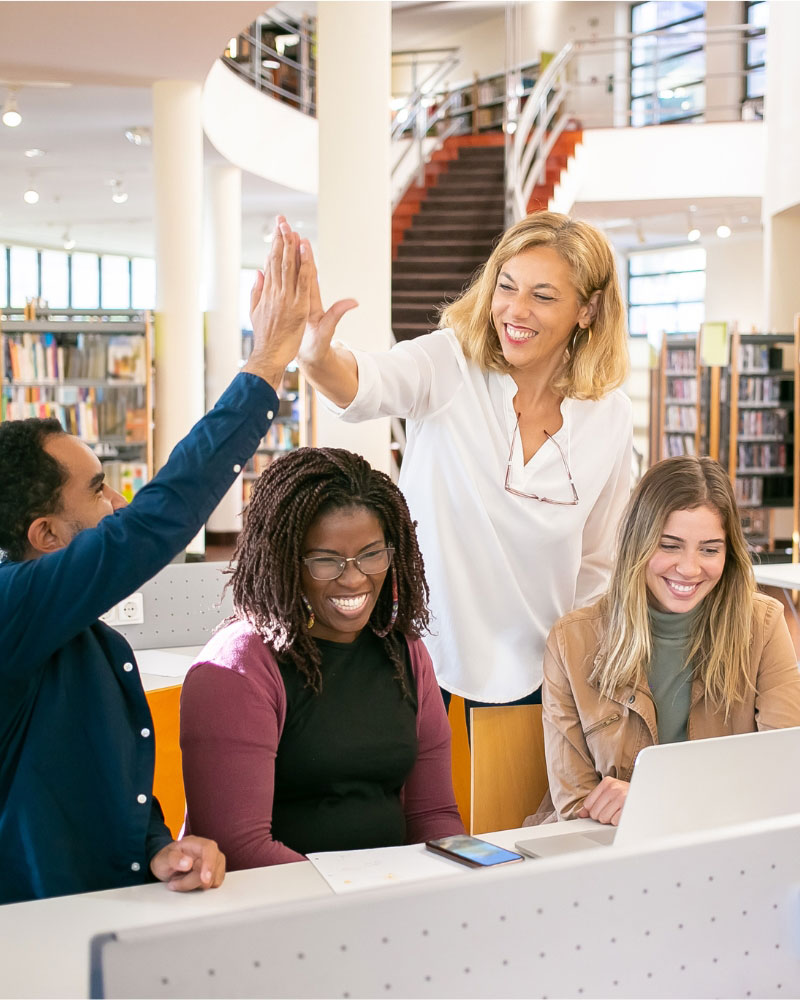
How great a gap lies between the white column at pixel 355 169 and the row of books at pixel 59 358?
2.89m

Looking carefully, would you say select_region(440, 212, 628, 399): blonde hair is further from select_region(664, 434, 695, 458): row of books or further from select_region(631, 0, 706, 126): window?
select_region(631, 0, 706, 126): window

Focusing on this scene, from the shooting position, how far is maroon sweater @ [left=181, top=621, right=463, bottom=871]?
1652 mm

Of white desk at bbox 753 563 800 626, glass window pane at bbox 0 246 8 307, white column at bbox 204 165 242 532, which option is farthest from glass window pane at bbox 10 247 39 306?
white desk at bbox 753 563 800 626

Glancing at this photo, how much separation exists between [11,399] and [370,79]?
4.13 m

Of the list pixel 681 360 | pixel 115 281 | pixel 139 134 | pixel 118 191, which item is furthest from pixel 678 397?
pixel 115 281

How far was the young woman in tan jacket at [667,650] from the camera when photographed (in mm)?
2053

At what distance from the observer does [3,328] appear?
26.8 ft

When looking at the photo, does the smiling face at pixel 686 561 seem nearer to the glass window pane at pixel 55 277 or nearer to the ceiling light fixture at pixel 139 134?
the ceiling light fixture at pixel 139 134

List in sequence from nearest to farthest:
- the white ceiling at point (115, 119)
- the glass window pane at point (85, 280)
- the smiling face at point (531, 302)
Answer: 1. the smiling face at point (531, 302)
2. the white ceiling at point (115, 119)
3. the glass window pane at point (85, 280)

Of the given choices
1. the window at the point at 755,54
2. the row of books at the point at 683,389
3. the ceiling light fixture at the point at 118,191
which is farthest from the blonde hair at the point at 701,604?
the window at the point at 755,54

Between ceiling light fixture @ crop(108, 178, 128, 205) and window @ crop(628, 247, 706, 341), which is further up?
ceiling light fixture @ crop(108, 178, 128, 205)

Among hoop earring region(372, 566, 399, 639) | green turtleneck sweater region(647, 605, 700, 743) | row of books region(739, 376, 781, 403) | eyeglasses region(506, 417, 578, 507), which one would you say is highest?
row of books region(739, 376, 781, 403)

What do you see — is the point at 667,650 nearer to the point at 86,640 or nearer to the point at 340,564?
the point at 340,564

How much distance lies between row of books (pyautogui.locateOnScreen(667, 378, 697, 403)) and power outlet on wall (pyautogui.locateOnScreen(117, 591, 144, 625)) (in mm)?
8286
